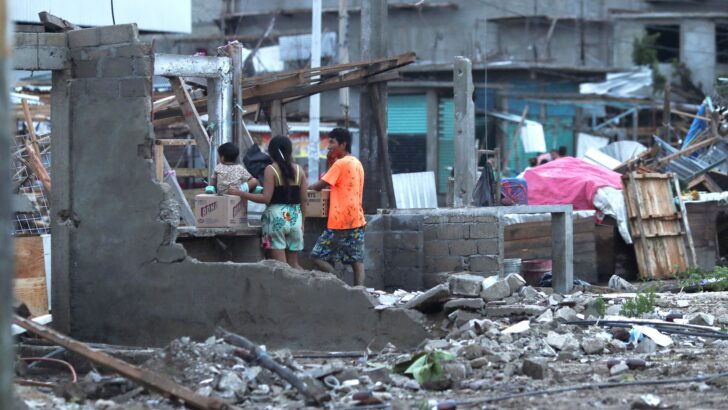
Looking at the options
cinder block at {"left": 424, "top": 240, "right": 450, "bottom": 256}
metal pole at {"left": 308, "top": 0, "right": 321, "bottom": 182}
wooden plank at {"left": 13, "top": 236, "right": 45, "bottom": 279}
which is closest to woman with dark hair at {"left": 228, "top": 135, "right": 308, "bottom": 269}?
wooden plank at {"left": 13, "top": 236, "right": 45, "bottom": 279}

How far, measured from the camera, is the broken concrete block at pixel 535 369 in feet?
25.1

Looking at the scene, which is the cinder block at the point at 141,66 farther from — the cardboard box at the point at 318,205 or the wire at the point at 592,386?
the wire at the point at 592,386

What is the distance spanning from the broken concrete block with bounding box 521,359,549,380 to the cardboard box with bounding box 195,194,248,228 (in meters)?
3.19

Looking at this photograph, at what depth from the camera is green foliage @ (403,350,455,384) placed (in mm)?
7590

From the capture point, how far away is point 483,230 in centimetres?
1138

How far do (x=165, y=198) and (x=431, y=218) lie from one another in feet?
10.8

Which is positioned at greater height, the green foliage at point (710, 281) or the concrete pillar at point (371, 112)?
the concrete pillar at point (371, 112)

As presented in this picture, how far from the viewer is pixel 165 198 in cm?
913

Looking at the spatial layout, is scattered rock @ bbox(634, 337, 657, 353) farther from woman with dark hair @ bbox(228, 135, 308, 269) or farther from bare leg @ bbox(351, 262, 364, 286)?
woman with dark hair @ bbox(228, 135, 308, 269)

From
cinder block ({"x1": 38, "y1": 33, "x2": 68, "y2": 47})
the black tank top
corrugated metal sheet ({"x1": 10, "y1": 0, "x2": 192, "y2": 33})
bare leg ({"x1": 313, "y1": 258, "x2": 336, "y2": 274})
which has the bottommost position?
bare leg ({"x1": 313, "y1": 258, "x2": 336, "y2": 274})

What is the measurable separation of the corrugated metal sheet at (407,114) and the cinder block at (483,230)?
69.7 feet

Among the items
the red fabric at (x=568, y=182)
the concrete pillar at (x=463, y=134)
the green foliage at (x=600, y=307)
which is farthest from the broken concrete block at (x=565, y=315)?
the red fabric at (x=568, y=182)

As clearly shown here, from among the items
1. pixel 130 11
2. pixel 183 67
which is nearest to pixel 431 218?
pixel 183 67

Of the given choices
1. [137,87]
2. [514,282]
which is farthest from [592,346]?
[137,87]
